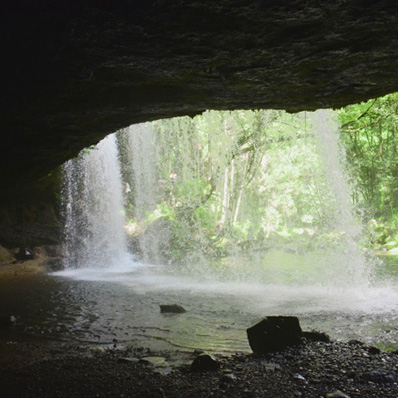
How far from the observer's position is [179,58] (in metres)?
4.06

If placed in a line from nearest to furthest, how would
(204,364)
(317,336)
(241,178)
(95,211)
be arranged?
(204,364)
(317,336)
(95,211)
(241,178)

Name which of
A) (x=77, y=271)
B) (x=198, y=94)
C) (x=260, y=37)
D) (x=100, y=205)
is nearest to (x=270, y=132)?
(x=100, y=205)

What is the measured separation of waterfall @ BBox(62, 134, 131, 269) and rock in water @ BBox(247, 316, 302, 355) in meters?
11.1

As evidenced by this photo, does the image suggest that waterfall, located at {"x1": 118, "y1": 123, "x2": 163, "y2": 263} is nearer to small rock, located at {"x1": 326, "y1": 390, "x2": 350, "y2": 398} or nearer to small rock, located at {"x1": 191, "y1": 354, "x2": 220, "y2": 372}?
small rock, located at {"x1": 191, "y1": 354, "x2": 220, "y2": 372}

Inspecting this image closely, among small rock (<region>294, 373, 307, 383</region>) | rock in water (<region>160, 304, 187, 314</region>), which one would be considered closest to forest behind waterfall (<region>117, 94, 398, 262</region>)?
rock in water (<region>160, 304, 187, 314</region>)

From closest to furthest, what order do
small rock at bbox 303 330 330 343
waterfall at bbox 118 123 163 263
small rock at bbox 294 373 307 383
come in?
small rock at bbox 294 373 307 383 < small rock at bbox 303 330 330 343 < waterfall at bbox 118 123 163 263

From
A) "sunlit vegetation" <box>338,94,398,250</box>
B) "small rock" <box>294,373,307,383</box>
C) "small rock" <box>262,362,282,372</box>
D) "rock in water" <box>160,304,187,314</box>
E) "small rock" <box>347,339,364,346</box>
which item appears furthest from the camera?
"sunlit vegetation" <box>338,94,398,250</box>

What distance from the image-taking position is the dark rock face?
3.25 metres

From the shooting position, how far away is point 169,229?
1731 cm

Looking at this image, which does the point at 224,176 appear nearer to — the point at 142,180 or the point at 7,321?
the point at 142,180

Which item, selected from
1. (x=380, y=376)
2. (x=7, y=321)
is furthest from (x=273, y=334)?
(x=7, y=321)

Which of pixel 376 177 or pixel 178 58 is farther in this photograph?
pixel 376 177

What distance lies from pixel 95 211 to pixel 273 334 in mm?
13795

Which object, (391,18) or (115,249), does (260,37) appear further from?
(115,249)
